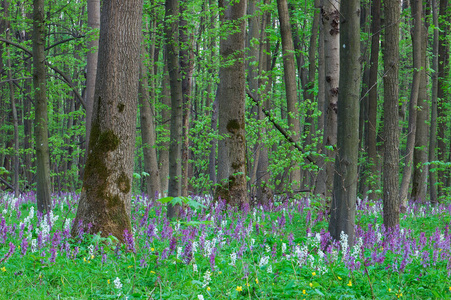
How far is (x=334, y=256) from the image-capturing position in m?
4.84

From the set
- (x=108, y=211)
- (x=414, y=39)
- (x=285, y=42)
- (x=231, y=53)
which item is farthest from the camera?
(x=285, y=42)

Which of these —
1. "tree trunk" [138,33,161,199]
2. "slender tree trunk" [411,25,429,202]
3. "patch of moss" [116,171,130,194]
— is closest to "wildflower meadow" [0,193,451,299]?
"patch of moss" [116,171,130,194]

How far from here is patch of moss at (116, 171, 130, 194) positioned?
219 inches

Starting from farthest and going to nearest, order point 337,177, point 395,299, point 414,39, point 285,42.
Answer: point 285,42 < point 414,39 < point 337,177 < point 395,299

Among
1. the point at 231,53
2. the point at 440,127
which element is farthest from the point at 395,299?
the point at 440,127

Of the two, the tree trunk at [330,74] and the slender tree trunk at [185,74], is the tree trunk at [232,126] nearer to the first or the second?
Answer: the slender tree trunk at [185,74]

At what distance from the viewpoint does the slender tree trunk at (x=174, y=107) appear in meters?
7.70

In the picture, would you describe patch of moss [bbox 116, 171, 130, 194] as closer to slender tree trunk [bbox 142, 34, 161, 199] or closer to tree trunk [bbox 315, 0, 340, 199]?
tree trunk [bbox 315, 0, 340, 199]

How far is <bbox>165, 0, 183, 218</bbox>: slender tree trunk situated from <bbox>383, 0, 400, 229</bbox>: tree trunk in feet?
12.5

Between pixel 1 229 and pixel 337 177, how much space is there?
15.4 feet

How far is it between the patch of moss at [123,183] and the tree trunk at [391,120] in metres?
4.62

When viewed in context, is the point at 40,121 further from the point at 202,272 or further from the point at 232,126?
the point at 202,272

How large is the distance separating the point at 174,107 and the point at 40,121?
112 inches

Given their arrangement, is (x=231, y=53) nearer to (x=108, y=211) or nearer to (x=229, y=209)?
(x=229, y=209)
